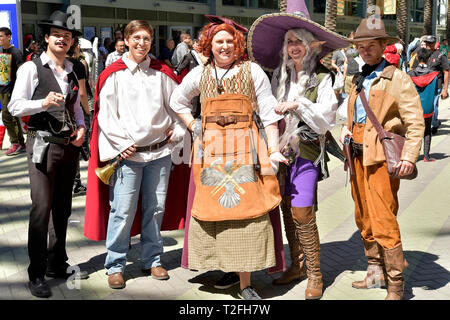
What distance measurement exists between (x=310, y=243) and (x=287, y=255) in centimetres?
105

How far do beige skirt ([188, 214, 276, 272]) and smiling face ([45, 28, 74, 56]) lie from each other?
1713 millimetres

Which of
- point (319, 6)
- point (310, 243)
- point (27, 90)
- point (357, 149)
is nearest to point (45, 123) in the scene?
point (27, 90)

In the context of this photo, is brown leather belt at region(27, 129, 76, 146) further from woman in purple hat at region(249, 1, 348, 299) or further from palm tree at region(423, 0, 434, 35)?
palm tree at region(423, 0, 434, 35)

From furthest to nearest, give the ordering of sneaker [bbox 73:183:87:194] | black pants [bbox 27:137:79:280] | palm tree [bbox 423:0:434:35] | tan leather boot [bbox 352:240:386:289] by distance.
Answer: palm tree [bbox 423:0:434:35] → sneaker [bbox 73:183:87:194] → tan leather boot [bbox 352:240:386:289] → black pants [bbox 27:137:79:280]

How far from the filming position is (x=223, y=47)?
4.08 metres

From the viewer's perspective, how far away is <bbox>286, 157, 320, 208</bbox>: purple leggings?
426 centimetres

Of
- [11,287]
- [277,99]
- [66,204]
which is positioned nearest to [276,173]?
[277,99]

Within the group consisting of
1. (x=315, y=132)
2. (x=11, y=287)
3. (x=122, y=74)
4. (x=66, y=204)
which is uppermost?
(x=122, y=74)

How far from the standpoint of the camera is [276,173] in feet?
Answer: 13.9

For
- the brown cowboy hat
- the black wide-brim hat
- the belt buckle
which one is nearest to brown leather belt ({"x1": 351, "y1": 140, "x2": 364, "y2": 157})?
the brown cowboy hat

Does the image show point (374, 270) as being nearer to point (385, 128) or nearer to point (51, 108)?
point (385, 128)

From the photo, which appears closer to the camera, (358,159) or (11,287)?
(358,159)

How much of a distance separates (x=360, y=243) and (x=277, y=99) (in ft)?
6.75
